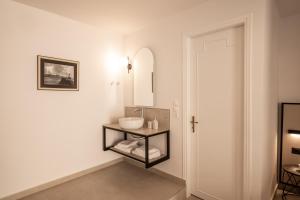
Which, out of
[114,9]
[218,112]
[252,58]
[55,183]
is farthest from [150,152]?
[114,9]

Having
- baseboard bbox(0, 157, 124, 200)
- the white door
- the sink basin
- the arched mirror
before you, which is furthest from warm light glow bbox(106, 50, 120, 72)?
baseboard bbox(0, 157, 124, 200)

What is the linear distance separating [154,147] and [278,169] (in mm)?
1874

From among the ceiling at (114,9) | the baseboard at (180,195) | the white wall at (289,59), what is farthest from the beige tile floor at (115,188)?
the ceiling at (114,9)

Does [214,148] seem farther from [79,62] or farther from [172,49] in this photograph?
[79,62]

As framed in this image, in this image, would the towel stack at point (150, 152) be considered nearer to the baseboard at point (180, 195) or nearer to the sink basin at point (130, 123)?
the sink basin at point (130, 123)

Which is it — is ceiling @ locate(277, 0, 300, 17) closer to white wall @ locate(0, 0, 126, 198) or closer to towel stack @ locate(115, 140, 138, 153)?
white wall @ locate(0, 0, 126, 198)

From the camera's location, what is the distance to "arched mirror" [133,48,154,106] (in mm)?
2773

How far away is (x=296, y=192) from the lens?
2387 millimetres

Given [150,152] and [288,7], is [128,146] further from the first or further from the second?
[288,7]

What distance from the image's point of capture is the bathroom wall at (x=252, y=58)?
1744 mm

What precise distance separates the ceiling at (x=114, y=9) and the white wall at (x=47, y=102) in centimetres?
18

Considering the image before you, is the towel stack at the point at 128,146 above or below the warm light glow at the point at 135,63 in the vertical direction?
below

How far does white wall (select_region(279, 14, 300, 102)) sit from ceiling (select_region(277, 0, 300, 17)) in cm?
10

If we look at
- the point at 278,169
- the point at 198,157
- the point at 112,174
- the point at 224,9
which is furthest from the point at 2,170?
the point at 278,169
